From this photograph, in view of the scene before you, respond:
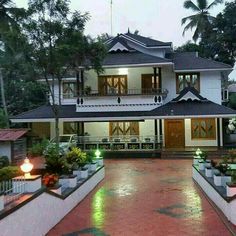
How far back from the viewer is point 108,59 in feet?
95.1

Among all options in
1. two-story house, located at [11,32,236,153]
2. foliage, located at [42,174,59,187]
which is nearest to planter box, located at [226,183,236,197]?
foliage, located at [42,174,59,187]

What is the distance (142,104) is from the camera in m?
28.5

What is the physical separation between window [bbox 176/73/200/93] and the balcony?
1.34m

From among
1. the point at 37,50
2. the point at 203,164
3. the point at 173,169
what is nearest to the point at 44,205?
the point at 203,164

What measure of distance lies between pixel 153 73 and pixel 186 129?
15.1ft

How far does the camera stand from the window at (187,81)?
29.9 meters

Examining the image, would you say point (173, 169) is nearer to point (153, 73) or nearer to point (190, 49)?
point (153, 73)

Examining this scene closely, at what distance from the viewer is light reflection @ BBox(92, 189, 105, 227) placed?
33.4 feet

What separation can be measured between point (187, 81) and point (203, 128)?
364cm

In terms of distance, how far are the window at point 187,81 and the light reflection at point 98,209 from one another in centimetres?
1681

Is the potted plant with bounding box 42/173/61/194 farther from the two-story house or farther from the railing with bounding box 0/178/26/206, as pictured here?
the two-story house

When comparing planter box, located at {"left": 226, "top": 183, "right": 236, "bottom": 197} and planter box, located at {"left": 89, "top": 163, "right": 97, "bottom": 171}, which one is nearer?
planter box, located at {"left": 226, "top": 183, "right": 236, "bottom": 197}

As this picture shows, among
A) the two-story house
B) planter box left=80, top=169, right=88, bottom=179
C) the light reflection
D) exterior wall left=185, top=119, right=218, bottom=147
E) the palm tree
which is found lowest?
the light reflection

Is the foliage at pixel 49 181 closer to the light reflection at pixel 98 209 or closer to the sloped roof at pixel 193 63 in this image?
the light reflection at pixel 98 209
